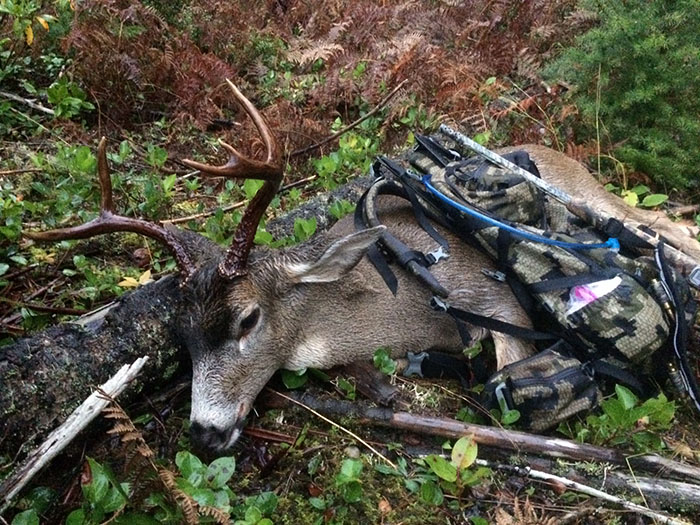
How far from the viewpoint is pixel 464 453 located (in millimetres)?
3611

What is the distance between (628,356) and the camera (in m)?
4.34

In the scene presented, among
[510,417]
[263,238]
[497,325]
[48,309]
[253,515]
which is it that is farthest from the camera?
[263,238]

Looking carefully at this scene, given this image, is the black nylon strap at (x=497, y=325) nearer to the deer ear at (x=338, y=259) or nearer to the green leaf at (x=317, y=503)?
the deer ear at (x=338, y=259)

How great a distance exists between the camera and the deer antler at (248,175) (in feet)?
12.6

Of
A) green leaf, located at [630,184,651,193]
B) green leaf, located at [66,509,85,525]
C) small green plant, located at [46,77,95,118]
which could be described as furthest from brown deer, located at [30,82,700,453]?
small green plant, located at [46,77,95,118]

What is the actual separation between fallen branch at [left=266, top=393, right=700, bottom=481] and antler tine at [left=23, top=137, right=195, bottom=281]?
127 cm

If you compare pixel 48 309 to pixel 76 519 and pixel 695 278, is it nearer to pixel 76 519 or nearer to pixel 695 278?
pixel 76 519

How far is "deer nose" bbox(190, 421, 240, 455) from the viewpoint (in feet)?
12.9

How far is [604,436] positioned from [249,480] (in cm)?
201

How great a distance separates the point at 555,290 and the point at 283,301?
1777mm

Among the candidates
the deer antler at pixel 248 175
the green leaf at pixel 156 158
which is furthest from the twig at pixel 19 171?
the deer antler at pixel 248 175

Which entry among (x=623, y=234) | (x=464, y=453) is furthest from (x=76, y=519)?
(x=623, y=234)

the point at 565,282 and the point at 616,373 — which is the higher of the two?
the point at 565,282

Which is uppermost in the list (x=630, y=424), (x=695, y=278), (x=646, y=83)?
(x=646, y=83)
